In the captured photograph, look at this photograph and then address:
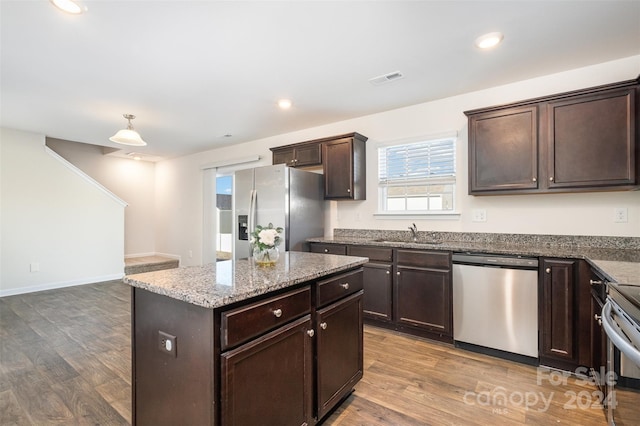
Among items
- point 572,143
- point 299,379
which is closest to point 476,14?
point 572,143

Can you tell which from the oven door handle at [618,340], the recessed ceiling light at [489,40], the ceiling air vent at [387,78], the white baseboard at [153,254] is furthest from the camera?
the white baseboard at [153,254]

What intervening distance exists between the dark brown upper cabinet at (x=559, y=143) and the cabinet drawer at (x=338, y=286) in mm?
1644

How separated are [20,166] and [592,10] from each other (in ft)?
22.5

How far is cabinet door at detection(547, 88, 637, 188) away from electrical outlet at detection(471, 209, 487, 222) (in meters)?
0.66

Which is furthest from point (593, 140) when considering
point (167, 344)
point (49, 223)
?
point (49, 223)

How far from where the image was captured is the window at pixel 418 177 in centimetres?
341

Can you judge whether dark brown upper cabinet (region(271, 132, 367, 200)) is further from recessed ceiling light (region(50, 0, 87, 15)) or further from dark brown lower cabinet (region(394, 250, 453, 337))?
recessed ceiling light (region(50, 0, 87, 15))

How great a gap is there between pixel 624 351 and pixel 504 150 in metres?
1.99

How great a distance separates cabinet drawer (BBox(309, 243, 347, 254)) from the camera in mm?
3406

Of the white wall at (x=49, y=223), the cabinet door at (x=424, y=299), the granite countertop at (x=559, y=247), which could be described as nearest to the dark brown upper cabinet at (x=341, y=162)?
the granite countertop at (x=559, y=247)

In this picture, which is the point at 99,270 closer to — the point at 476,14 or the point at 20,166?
the point at 20,166

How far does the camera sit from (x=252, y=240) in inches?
73.7

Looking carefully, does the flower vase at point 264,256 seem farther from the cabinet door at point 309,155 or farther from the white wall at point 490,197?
the cabinet door at point 309,155

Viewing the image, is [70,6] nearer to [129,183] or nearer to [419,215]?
[419,215]
